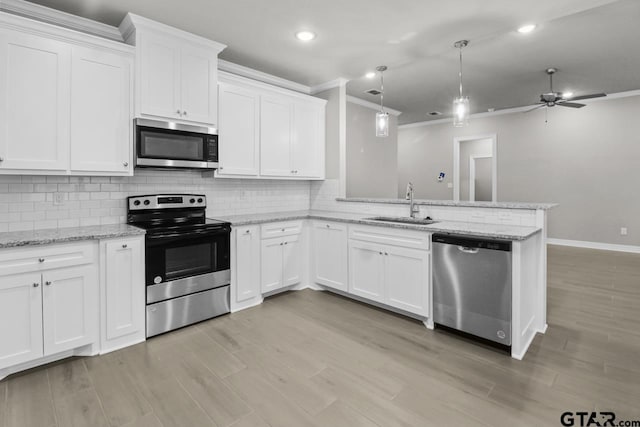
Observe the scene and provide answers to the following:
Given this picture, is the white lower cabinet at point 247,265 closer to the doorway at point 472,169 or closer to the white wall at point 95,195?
the white wall at point 95,195

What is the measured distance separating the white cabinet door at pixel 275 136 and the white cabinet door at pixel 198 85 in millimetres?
632

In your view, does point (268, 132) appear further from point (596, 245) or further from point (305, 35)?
point (596, 245)

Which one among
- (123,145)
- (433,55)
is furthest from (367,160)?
(123,145)

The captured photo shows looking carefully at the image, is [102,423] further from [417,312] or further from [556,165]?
[556,165]

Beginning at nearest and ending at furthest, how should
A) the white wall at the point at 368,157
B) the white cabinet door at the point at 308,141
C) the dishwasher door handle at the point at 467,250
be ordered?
the dishwasher door handle at the point at 467,250 < the white cabinet door at the point at 308,141 < the white wall at the point at 368,157

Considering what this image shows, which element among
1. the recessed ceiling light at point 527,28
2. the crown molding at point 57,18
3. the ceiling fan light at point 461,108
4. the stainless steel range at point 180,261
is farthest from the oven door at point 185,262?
the recessed ceiling light at point 527,28

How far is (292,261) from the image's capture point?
3.82m

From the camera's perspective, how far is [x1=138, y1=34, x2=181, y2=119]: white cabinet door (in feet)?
9.07

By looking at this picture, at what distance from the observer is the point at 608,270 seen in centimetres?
465

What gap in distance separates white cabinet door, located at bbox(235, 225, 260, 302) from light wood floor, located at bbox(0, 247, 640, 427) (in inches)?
11.6

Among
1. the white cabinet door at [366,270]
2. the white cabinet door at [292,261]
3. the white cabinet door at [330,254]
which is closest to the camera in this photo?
the white cabinet door at [366,270]

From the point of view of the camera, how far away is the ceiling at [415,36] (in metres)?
2.64

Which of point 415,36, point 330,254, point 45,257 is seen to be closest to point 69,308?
point 45,257

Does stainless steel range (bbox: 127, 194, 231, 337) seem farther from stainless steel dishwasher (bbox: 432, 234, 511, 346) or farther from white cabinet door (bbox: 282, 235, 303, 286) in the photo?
stainless steel dishwasher (bbox: 432, 234, 511, 346)
